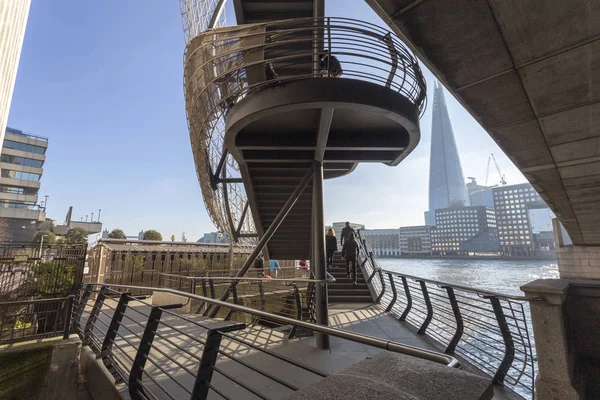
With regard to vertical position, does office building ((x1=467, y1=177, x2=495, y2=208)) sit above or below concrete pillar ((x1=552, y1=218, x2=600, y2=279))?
above

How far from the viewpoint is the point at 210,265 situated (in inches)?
709

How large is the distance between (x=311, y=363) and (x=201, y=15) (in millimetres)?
14386

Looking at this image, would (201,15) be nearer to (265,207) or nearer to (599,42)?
(265,207)

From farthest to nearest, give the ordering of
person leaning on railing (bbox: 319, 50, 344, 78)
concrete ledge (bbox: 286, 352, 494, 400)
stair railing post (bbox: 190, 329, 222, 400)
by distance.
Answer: person leaning on railing (bbox: 319, 50, 344, 78) → stair railing post (bbox: 190, 329, 222, 400) → concrete ledge (bbox: 286, 352, 494, 400)

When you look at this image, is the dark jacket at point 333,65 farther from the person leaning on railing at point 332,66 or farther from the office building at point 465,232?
the office building at point 465,232

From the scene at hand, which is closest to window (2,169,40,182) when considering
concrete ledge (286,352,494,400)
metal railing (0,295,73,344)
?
metal railing (0,295,73,344)

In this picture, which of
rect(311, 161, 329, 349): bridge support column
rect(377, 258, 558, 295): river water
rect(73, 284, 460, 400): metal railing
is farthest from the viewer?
rect(377, 258, 558, 295): river water

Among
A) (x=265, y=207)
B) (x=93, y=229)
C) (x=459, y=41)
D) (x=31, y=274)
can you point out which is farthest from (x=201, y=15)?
(x=93, y=229)

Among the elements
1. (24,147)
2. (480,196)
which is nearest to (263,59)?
(24,147)

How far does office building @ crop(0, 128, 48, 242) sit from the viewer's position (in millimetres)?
48031

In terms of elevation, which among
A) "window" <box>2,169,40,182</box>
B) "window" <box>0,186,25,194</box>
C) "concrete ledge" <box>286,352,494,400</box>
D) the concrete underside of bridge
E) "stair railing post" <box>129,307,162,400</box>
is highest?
"window" <box>2,169,40,182</box>

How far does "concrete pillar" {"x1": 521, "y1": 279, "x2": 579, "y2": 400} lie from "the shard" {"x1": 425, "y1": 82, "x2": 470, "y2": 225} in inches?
6587

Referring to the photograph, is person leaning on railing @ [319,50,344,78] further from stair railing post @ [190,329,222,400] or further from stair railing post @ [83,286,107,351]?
stair railing post @ [83,286,107,351]

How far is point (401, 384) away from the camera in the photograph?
118 cm
